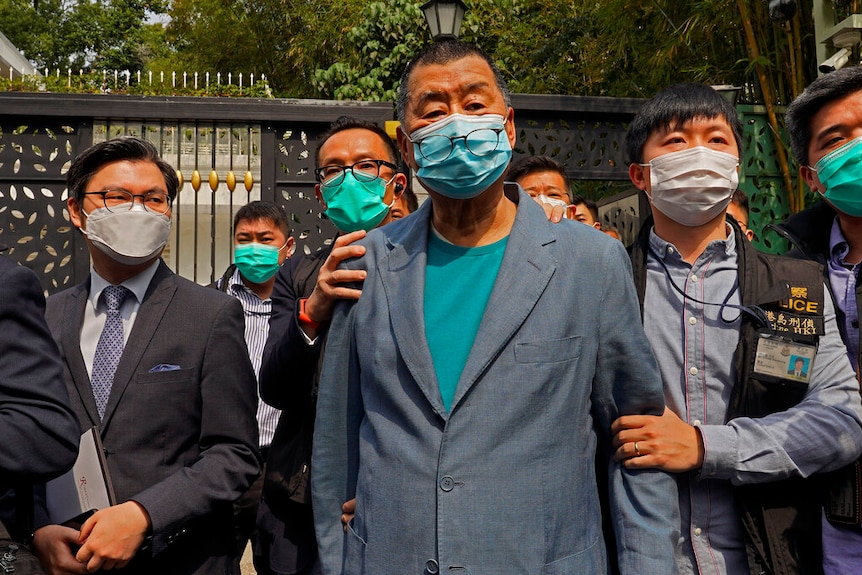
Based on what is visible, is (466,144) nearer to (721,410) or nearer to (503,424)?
(503,424)

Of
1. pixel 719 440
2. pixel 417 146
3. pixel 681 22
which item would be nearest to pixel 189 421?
pixel 417 146

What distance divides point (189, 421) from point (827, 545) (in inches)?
73.9

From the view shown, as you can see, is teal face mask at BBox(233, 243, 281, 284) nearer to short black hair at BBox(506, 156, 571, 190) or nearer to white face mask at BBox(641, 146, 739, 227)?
short black hair at BBox(506, 156, 571, 190)

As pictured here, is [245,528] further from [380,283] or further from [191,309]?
[380,283]

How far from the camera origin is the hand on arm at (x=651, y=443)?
1940 millimetres

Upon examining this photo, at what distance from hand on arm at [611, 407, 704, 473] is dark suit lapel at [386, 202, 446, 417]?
46 cm

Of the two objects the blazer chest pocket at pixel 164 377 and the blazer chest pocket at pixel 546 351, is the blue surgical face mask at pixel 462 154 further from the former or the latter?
the blazer chest pocket at pixel 164 377

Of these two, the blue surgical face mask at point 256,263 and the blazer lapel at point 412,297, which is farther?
the blue surgical face mask at point 256,263

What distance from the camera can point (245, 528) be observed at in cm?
331

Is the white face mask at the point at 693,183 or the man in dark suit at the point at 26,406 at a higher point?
the white face mask at the point at 693,183

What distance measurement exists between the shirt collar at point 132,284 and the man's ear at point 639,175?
1634 mm

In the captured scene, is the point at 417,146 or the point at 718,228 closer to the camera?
the point at 417,146

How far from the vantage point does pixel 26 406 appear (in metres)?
2.00

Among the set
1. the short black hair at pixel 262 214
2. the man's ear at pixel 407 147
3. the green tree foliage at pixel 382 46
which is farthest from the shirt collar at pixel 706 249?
the green tree foliage at pixel 382 46
